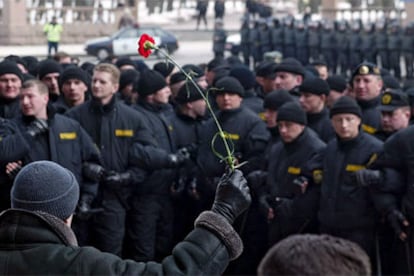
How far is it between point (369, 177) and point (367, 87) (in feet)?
6.40

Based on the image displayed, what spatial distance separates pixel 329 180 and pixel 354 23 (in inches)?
931

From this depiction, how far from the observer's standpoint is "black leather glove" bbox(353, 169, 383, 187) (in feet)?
26.1

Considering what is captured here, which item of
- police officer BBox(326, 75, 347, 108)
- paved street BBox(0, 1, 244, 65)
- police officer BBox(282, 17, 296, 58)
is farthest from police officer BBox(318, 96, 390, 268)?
paved street BBox(0, 1, 244, 65)

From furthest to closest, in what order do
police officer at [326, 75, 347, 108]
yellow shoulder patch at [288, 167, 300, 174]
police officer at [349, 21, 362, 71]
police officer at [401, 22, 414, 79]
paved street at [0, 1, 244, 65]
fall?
1. paved street at [0, 1, 244, 65]
2. police officer at [349, 21, 362, 71]
3. police officer at [401, 22, 414, 79]
4. police officer at [326, 75, 347, 108]
5. yellow shoulder patch at [288, 167, 300, 174]

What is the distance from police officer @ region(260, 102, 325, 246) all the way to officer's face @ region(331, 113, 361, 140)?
36 cm

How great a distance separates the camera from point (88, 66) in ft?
44.4

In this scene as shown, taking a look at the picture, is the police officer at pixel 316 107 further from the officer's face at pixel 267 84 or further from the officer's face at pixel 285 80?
the officer's face at pixel 267 84

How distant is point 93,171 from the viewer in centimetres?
851

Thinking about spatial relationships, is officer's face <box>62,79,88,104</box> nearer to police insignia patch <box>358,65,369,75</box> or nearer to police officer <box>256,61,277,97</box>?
police officer <box>256,61,277,97</box>

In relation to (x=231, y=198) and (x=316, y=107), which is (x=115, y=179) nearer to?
(x=316, y=107)

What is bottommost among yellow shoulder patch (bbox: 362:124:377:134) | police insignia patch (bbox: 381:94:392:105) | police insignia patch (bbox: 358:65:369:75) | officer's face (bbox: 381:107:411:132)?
yellow shoulder patch (bbox: 362:124:377:134)

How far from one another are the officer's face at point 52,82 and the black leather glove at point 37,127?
92.7 inches

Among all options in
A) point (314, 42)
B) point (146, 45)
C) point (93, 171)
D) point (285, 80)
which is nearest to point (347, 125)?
point (93, 171)

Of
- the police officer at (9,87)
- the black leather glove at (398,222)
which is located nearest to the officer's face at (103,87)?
the police officer at (9,87)
